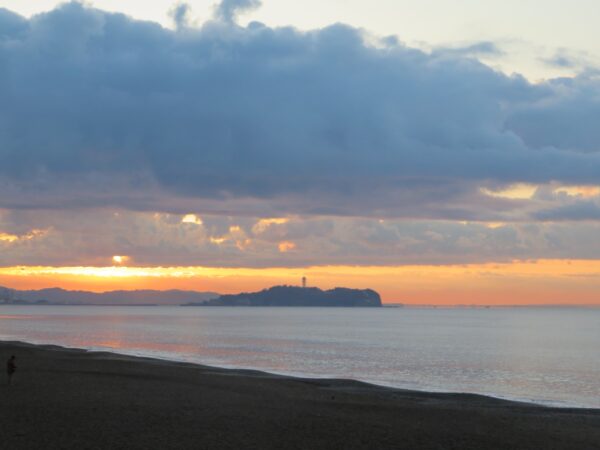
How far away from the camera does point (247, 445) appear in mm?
28219

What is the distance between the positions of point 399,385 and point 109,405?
33.9 meters

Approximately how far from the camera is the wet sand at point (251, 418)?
94.7ft

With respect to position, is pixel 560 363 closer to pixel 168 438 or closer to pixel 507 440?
pixel 507 440

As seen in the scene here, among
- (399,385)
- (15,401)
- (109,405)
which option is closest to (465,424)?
(109,405)

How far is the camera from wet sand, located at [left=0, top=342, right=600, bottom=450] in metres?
28.9

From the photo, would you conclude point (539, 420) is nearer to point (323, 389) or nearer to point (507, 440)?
point (507, 440)

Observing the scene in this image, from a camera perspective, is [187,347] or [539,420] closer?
[539,420]

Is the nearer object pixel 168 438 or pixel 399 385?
pixel 168 438

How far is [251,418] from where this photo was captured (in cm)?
3459

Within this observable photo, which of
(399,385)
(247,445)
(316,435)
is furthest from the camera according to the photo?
(399,385)

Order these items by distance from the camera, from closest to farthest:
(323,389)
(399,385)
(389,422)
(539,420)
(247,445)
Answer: (247,445) < (389,422) < (539,420) < (323,389) < (399,385)

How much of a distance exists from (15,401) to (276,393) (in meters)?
16.5

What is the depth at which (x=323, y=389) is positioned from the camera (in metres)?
53.1

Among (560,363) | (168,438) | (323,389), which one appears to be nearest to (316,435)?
(168,438)
